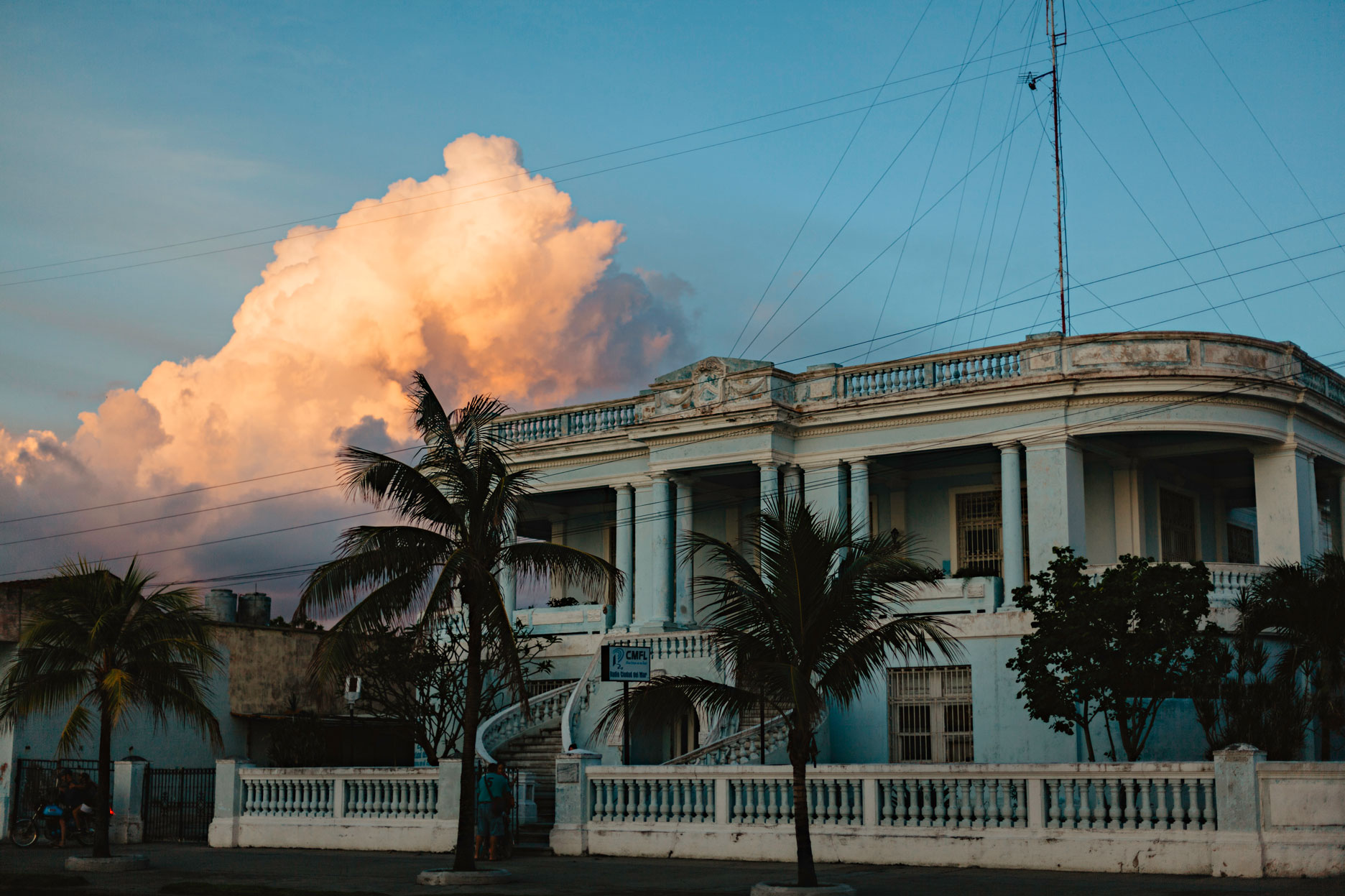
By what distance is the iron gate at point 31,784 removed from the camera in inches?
1098

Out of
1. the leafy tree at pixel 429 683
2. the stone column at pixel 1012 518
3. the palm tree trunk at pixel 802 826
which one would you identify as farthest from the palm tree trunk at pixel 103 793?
the stone column at pixel 1012 518

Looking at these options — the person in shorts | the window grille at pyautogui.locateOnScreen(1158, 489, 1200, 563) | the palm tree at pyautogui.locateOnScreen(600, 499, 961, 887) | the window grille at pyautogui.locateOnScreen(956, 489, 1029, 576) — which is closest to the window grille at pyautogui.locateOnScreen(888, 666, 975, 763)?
the window grille at pyautogui.locateOnScreen(956, 489, 1029, 576)

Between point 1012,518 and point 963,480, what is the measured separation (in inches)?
152

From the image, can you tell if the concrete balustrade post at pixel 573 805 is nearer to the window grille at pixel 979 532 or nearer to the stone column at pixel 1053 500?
the stone column at pixel 1053 500

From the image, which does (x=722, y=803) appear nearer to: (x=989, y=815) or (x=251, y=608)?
(x=989, y=815)

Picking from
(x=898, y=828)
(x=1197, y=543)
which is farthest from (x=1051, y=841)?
(x=1197, y=543)

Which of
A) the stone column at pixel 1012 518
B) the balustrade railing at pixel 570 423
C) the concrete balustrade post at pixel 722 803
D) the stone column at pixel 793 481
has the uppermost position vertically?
the balustrade railing at pixel 570 423

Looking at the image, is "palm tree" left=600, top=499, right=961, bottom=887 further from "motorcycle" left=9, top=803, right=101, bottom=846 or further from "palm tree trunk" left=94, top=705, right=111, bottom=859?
"motorcycle" left=9, top=803, right=101, bottom=846

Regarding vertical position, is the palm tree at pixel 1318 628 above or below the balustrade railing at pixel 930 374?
below

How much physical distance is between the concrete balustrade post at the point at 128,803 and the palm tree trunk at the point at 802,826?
16274 millimetres

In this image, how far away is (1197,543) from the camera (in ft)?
103

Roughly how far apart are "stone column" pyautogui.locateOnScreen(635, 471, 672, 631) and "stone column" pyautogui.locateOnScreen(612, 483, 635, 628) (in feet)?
2.74

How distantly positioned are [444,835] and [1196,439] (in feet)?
53.5

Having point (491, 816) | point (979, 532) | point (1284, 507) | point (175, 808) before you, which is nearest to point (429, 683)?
point (175, 808)
